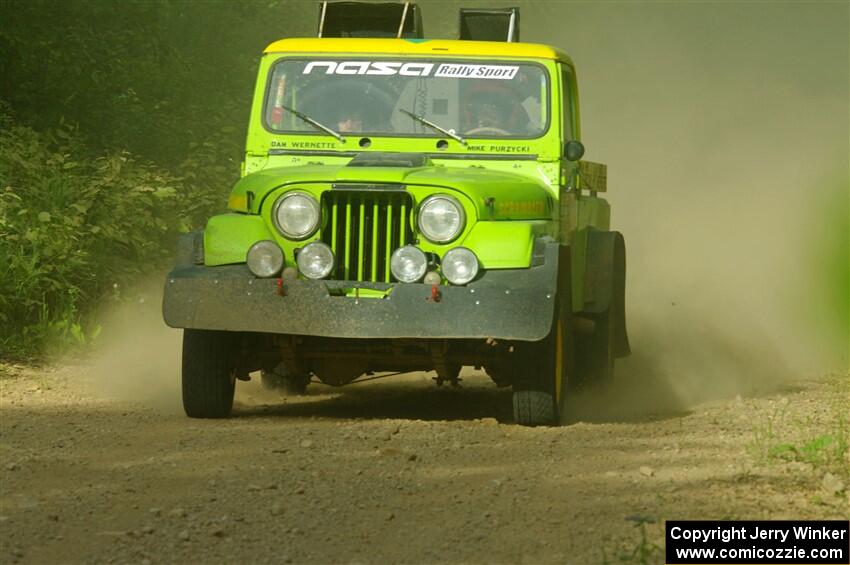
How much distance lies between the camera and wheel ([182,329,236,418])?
8.74 m

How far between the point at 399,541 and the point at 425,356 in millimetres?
2938

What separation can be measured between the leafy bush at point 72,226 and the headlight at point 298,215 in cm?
376

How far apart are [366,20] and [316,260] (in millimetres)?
2435

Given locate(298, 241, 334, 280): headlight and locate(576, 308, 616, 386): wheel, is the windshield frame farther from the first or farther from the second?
locate(576, 308, 616, 386): wheel

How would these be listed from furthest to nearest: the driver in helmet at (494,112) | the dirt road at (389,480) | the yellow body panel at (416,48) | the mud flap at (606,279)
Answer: the mud flap at (606,279)
the yellow body panel at (416,48)
the driver in helmet at (494,112)
the dirt road at (389,480)

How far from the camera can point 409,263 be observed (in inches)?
332

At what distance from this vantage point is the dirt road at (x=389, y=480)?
5.89 m

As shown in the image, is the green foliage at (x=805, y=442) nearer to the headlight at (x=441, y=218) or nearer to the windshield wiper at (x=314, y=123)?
the headlight at (x=441, y=218)

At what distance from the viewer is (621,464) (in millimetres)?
7516

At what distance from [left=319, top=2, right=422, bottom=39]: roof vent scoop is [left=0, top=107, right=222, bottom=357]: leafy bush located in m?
3.21

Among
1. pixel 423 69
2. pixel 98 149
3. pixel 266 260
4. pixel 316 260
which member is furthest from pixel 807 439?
pixel 98 149

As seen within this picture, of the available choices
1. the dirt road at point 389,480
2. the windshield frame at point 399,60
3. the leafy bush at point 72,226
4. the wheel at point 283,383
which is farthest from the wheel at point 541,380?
the leafy bush at point 72,226

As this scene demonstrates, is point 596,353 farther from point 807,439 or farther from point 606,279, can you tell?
point 807,439

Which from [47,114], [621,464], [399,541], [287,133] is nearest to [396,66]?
[287,133]
